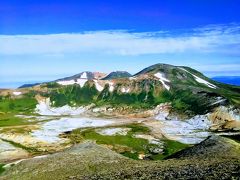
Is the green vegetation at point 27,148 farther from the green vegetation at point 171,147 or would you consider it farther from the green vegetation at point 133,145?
the green vegetation at point 171,147

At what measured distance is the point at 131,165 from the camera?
71.6m

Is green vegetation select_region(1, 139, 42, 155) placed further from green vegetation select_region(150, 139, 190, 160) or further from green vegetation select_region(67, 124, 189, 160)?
green vegetation select_region(150, 139, 190, 160)

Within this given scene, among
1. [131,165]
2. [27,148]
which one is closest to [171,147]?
[27,148]

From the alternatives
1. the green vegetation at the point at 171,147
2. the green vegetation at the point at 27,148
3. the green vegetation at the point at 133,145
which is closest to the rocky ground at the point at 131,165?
the green vegetation at the point at 133,145

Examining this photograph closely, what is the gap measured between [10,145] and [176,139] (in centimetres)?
7532

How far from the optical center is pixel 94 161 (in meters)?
80.1

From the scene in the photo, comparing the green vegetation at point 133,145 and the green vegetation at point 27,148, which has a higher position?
the green vegetation at point 27,148

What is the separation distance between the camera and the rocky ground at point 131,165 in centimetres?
5506

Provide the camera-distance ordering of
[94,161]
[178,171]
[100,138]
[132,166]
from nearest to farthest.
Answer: [178,171] → [132,166] → [94,161] → [100,138]

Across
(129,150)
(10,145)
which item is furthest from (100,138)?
(10,145)

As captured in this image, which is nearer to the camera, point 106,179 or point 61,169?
point 106,179

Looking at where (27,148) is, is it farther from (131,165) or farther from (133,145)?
(131,165)

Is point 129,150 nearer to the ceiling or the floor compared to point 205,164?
nearer to the floor

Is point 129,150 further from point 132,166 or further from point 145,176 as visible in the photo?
point 145,176
